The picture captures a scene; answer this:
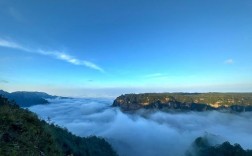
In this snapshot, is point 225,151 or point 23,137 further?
point 225,151

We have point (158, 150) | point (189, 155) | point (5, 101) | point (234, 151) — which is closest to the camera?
point (5, 101)

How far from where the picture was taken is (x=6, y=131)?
32.0 feet

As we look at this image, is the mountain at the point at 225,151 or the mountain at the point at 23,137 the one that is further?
the mountain at the point at 225,151

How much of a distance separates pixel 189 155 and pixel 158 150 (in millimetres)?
59394

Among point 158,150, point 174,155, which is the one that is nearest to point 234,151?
point 174,155

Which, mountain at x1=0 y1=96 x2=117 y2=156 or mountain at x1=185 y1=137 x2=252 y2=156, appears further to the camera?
mountain at x1=185 y1=137 x2=252 y2=156

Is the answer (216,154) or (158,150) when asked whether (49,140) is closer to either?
(216,154)

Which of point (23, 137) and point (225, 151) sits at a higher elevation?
point (23, 137)

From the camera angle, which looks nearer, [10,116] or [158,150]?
[10,116]

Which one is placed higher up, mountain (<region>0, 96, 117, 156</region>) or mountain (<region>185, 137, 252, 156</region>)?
mountain (<region>0, 96, 117, 156</region>)

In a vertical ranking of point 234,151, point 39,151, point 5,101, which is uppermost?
point 5,101

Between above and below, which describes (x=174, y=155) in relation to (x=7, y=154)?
below

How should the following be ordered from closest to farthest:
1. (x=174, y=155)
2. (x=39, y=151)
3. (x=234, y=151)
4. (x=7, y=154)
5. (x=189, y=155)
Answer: (x=7, y=154) < (x=39, y=151) < (x=234, y=151) < (x=189, y=155) < (x=174, y=155)

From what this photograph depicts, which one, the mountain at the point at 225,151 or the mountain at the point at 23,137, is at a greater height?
the mountain at the point at 23,137
